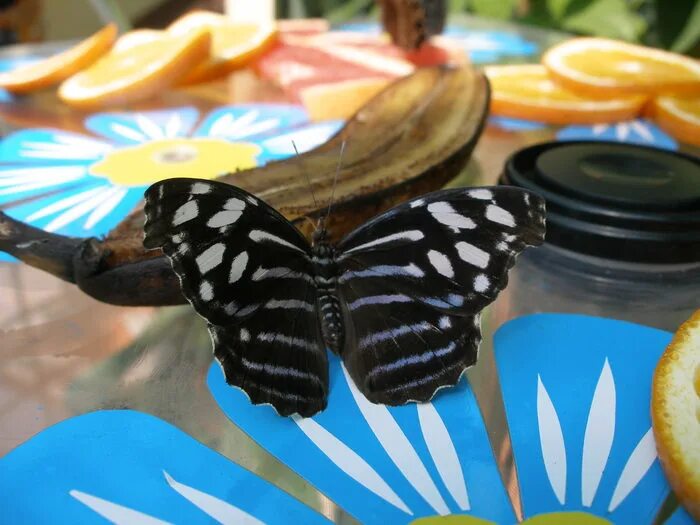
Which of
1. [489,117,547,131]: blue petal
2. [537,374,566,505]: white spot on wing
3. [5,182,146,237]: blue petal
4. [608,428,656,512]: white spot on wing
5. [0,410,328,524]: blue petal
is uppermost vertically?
[489,117,547,131]: blue petal

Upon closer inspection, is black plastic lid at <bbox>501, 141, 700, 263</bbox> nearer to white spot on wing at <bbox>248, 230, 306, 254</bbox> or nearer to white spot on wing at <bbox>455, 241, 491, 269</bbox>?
white spot on wing at <bbox>455, 241, 491, 269</bbox>

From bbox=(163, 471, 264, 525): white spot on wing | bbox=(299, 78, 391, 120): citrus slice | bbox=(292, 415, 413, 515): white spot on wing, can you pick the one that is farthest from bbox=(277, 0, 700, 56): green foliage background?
bbox=(163, 471, 264, 525): white spot on wing

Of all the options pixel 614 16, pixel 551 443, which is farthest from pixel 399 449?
pixel 614 16

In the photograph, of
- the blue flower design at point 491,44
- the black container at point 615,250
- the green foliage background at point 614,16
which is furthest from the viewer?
the green foliage background at point 614,16

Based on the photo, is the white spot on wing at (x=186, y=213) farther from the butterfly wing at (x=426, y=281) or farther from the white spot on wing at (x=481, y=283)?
the white spot on wing at (x=481, y=283)

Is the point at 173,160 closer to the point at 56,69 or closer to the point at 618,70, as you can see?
the point at 56,69

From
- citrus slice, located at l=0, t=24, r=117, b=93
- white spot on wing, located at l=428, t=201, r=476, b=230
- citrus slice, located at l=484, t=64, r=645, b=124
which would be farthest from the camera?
citrus slice, located at l=0, t=24, r=117, b=93

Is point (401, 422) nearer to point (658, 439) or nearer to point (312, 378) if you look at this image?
point (312, 378)

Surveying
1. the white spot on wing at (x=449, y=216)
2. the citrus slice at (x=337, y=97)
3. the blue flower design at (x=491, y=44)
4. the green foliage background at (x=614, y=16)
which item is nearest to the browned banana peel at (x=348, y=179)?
the citrus slice at (x=337, y=97)
